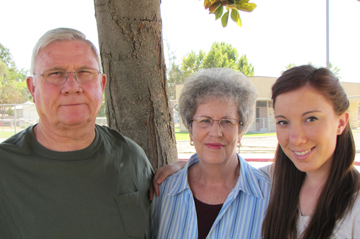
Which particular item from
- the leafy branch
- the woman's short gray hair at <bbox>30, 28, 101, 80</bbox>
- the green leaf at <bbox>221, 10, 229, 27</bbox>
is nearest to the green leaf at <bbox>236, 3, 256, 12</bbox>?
the leafy branch

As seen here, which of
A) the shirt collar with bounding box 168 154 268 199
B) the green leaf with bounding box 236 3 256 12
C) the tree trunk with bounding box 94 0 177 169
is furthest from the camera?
the green leaf with bounding box 236 3 256 12

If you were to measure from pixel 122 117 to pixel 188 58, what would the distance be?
42.9 meters

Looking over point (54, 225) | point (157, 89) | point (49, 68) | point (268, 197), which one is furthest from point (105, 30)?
point (268, 197)

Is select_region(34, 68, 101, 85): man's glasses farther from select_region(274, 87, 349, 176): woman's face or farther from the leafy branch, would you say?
the leafy branch

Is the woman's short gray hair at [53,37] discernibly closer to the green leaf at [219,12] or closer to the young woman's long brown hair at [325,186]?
the young woman's long brown hair at [325,186]

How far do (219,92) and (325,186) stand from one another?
0.96 metres

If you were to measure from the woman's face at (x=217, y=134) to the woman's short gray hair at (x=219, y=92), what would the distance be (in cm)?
5

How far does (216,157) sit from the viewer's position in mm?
2225

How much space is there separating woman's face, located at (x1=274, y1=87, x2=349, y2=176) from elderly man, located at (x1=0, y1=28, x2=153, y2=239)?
1127mm

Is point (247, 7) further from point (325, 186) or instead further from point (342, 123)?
point (325, 186)

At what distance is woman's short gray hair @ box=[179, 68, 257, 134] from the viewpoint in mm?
2254

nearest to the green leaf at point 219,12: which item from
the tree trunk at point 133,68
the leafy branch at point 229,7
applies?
the leafy branch at point 229,7

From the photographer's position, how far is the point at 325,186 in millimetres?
1780

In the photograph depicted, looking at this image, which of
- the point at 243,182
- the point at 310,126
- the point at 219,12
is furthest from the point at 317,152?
the point at 219,12
